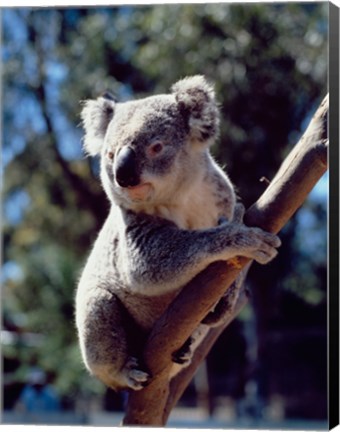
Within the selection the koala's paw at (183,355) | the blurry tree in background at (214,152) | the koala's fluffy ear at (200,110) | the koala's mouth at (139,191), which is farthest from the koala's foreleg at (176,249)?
the blurry tree in background at (214,152)

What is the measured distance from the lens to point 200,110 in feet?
10.8

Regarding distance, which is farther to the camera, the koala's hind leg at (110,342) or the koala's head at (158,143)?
the koala's hind leg at (110,342)

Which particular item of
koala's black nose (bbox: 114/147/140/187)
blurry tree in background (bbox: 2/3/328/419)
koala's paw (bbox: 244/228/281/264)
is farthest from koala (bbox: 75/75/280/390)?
blurry tree in background (bbox: 2/3/328/419)

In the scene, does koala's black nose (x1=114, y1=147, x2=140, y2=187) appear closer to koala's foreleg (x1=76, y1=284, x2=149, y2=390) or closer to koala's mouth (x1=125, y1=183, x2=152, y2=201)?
koala's mouth (x1=125, y1=183, x2=152, y2=201)

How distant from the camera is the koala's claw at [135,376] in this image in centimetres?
312

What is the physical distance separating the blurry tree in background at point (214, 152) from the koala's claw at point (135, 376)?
413 cm

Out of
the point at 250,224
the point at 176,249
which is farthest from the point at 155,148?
the point at 250,224

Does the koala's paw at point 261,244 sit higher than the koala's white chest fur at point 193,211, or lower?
higher

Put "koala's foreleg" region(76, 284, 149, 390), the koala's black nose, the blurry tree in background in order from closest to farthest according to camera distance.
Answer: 1. the koala's black nose
2. "koala's foreleg" region(76, 284, 149, 390)
3. the blurry tree in background

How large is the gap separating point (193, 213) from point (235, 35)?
5070mm

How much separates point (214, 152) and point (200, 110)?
507 centimetres

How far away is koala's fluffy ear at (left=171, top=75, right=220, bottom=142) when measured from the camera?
3283 mm

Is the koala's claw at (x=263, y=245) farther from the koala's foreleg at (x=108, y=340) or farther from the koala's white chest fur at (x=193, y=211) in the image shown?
the koala's foreleg at (x=108, y=340)

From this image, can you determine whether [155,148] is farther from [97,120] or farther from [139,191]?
[97,120]
